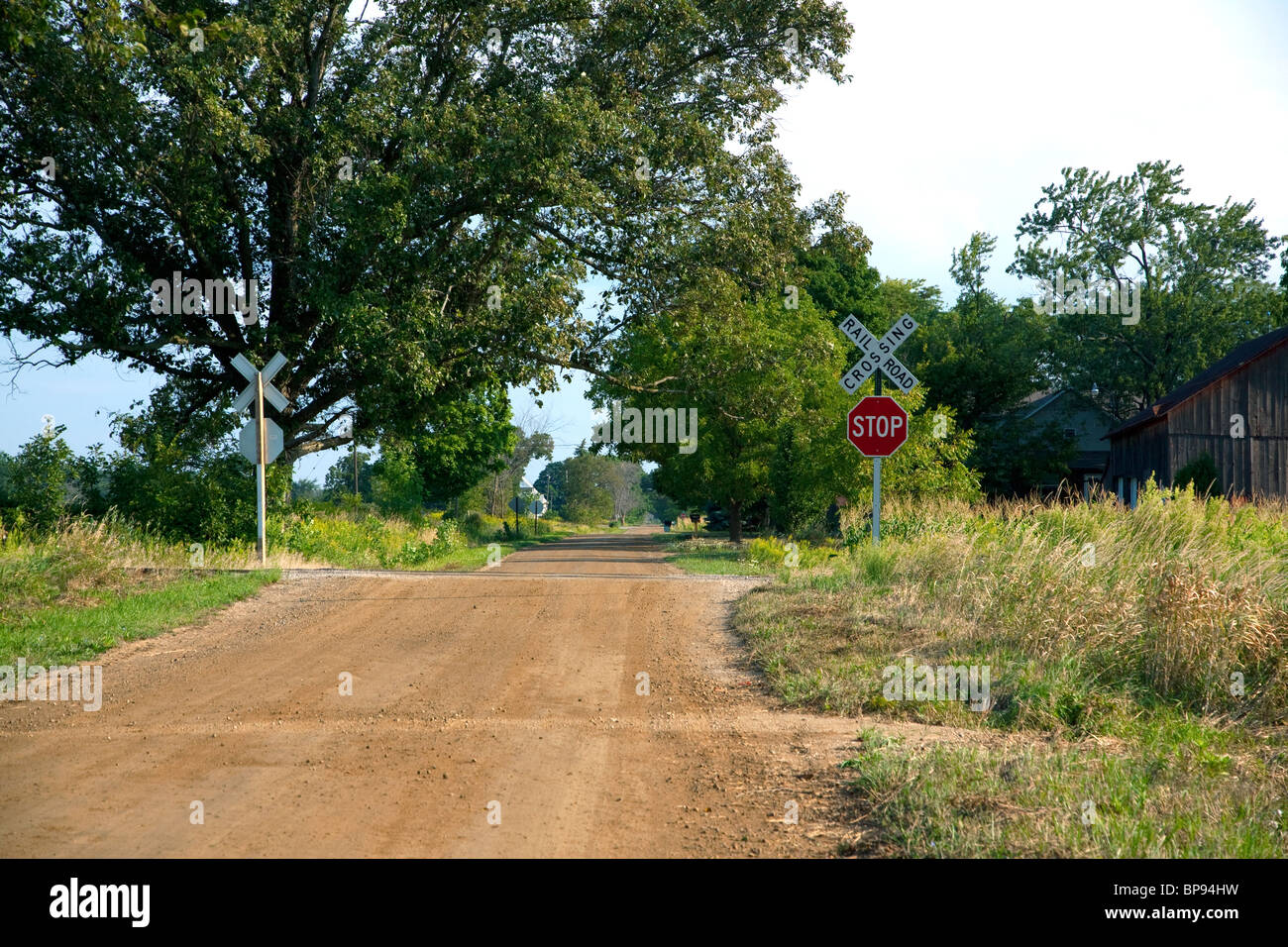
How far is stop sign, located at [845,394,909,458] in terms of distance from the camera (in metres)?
15.1

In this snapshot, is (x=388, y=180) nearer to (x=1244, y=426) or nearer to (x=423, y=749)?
(x=423, y=749)

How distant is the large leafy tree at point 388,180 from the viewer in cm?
2044

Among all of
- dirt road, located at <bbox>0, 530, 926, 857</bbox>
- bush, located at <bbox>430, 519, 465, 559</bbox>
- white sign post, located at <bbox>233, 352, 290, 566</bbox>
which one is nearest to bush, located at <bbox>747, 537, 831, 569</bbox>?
dirt road, located at <bbox>0, 530, 926, 857</bbox>

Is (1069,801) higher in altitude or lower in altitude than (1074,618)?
lower

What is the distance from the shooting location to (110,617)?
38.7 ft

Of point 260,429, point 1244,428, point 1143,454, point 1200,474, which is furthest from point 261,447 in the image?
point 1244,428

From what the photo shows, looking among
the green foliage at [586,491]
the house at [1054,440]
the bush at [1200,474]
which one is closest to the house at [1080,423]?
the house at [1054,440]

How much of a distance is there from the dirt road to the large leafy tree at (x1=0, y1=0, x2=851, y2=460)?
38.3ft

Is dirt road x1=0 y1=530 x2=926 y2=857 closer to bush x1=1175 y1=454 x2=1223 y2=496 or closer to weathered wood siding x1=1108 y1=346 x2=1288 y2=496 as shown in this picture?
bush x1=1175 y1=454 x2=1223 y2=496

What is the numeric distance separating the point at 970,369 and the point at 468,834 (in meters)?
43.3

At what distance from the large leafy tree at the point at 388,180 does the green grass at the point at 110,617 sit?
7.91 metres

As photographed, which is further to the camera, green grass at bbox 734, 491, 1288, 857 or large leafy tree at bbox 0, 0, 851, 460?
large leafy tree at bbox 0, 0, 851, 460

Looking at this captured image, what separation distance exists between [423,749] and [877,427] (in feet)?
33.3

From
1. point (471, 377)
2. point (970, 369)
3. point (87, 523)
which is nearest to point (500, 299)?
point (471, 377)
